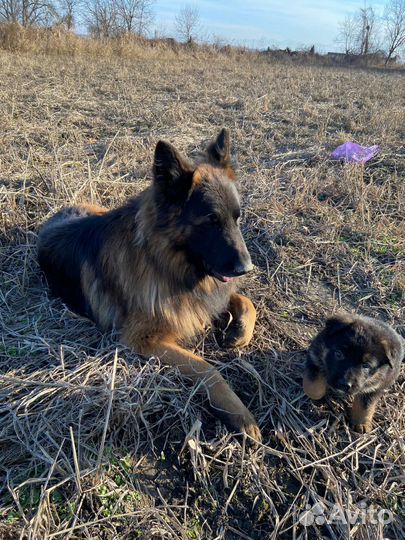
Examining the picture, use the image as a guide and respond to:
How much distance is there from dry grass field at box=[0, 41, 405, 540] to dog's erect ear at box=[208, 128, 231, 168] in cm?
131

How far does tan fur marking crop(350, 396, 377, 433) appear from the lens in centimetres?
290

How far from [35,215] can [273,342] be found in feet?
10.3

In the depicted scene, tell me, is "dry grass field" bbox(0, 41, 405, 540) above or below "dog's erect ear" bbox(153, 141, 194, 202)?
below

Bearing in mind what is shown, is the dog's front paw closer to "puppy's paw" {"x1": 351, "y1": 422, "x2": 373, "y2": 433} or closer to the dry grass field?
the dry grass field

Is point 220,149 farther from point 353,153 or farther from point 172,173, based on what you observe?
point 353,153

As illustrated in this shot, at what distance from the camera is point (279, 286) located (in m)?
4.18

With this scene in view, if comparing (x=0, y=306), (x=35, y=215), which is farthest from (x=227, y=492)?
(x=35, y=215)

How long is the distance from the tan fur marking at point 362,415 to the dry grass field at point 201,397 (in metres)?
0.08

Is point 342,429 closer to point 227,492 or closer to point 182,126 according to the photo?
point 227,492

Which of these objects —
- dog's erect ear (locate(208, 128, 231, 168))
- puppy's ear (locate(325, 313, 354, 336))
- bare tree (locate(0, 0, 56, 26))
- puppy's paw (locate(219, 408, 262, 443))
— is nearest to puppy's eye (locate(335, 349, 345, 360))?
puppy's ear (locate(325, 313, 354, 336))

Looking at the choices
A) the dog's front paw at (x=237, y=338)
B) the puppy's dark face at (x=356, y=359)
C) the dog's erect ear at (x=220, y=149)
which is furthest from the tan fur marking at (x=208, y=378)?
the dog's erect ear at (x=220, y=149)

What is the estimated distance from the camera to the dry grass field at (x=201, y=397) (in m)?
2.40

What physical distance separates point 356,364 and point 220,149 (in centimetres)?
191

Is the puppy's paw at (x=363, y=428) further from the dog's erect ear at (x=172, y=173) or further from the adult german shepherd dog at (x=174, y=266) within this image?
the dog's erect ear at (x=172, y=173)
